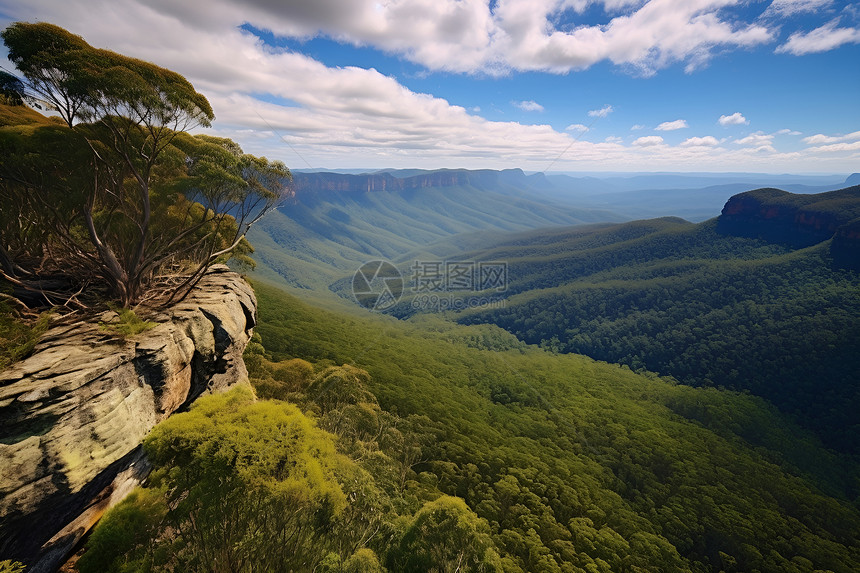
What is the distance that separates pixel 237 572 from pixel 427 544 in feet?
29.8

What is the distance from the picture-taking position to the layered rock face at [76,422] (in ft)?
24.9

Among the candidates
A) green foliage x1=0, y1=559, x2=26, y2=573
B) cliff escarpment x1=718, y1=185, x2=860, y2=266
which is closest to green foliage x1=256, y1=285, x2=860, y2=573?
green foliage x1=0, y1=559, x2=26, y2=573

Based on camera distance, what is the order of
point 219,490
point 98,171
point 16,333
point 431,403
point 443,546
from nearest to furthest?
point 219,490
point 16,333
point 98,171
point 443,546
point 431,403

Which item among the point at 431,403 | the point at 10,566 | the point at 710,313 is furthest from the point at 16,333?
the point at 710,313

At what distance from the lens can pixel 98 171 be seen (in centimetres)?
1324

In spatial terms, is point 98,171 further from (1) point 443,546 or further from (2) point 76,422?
(1) point 443,546

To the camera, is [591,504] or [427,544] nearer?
[427,544]

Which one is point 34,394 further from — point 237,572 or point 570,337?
point 570,337

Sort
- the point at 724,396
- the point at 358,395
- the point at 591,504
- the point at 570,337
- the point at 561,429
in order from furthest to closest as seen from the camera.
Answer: the point at 570,337 → the point at 724,396 → the point at 561,429 → the point at 591,504 → the point at 358,395

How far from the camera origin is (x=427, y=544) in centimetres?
1627

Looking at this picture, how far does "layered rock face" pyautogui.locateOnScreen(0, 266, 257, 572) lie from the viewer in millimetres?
7602

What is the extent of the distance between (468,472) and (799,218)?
532 ft

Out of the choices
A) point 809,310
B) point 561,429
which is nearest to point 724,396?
point 809,310

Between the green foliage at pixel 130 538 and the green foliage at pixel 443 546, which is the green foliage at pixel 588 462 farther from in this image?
the green foliage at pixel 130 538
